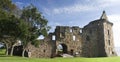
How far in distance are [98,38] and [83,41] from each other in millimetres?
4540

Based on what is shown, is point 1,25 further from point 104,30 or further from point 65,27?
point 104,30

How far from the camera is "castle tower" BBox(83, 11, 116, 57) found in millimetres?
64875

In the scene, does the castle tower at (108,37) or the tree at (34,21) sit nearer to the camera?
the tree at (34,21)

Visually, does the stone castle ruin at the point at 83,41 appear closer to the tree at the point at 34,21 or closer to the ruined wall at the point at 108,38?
the ruined wall at the point at 108,38

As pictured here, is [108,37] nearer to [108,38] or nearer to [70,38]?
[108,38]

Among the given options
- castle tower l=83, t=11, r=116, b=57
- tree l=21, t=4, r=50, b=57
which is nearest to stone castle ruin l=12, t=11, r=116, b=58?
castle tower l=83, t=11, r=116, b=57

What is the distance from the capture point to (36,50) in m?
61.8

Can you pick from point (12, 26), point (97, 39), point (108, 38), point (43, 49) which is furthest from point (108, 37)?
point (12, 26)

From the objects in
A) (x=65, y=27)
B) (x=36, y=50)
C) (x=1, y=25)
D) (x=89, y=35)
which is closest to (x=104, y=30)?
(x=89, y=35)

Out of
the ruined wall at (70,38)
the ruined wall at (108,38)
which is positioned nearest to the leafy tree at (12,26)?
the ruined wall at (70,38)

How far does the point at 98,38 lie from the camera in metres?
66.4

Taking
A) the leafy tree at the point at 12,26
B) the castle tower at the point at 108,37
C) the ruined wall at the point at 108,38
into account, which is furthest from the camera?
the ruined wall at the point at 108,38

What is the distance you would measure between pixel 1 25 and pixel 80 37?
26.6m

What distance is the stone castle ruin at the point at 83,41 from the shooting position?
63688 millimetres
